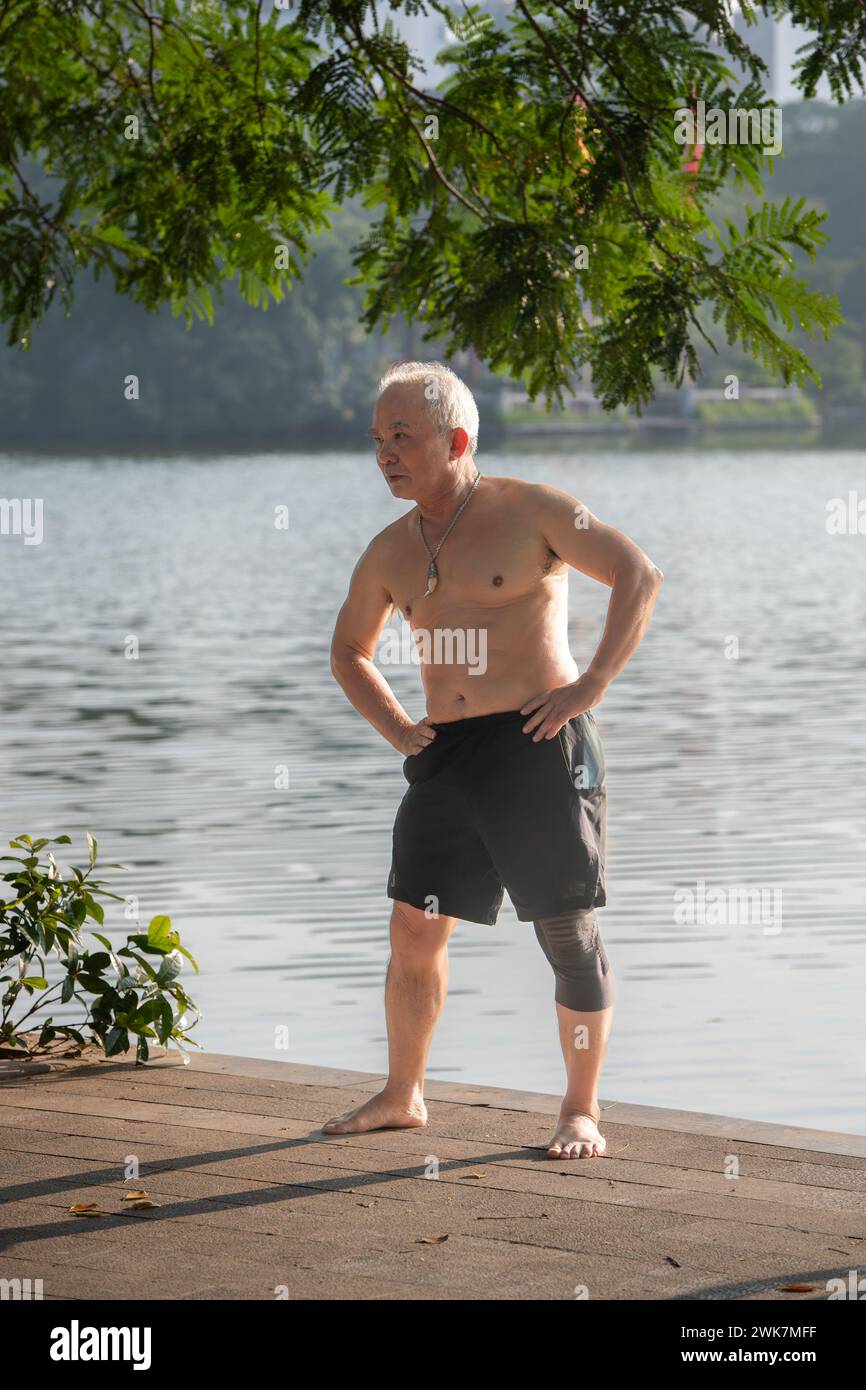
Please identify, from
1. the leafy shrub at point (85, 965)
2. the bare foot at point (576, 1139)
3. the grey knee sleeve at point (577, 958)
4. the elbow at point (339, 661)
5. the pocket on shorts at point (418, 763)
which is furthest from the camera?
the leafy shrub at point (85, 965)

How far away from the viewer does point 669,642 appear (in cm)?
2347

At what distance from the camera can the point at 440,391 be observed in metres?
5.35

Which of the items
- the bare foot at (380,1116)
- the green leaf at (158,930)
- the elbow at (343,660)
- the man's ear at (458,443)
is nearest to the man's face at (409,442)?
the man's ear at (458,443)

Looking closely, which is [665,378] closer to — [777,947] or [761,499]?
[777,947]

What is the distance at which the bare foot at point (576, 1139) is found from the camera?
17.1 feet

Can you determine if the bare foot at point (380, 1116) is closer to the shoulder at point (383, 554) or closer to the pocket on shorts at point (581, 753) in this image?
the pocket on shorts at point (581, 753)

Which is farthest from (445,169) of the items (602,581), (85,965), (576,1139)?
(576,1139)

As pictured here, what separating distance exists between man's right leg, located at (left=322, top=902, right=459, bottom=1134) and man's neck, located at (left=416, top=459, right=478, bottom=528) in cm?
94

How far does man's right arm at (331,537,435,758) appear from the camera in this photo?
220 inches

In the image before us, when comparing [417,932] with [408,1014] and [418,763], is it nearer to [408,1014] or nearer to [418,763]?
[408,1014]

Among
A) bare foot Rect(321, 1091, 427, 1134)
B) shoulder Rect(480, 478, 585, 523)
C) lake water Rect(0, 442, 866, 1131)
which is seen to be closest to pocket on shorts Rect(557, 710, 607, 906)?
shoulder Rect(480, 478, 585, 523)

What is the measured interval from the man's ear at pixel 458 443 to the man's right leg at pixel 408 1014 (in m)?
1.09

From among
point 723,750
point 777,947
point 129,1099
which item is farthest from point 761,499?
point 129,1099
